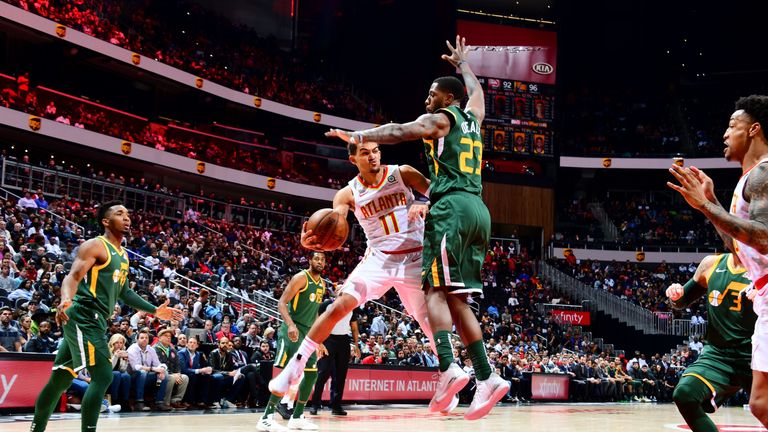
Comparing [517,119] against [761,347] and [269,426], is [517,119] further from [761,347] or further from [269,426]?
[761,347]

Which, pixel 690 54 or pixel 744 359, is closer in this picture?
pixel 744 359

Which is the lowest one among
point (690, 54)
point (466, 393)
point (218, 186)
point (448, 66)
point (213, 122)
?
point (466, 393)

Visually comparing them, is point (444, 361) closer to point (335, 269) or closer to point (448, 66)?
point (335, 269)

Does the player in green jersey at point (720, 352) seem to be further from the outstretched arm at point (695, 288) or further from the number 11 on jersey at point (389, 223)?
the number 11 on jersey at point (389, 223)

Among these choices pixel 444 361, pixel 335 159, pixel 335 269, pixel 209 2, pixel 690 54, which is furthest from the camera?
pixel 690 54

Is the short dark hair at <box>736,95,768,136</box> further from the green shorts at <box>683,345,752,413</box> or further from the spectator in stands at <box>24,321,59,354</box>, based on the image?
the spectator in stands at <box>24,321,59,354</box>

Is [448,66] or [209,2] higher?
[209,2]

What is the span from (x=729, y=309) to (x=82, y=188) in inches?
1033

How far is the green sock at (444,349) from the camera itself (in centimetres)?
547

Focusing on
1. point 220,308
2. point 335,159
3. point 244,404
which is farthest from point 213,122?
point 244,404

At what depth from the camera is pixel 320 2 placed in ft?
153

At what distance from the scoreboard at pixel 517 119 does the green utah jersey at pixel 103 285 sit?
104 feet

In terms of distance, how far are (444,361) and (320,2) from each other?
143 ft

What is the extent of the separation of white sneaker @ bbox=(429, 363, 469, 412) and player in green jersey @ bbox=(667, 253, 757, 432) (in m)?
1.64
